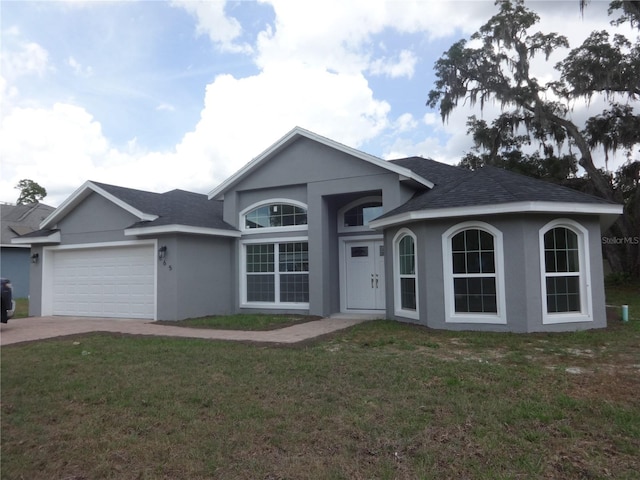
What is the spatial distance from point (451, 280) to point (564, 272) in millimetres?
2341

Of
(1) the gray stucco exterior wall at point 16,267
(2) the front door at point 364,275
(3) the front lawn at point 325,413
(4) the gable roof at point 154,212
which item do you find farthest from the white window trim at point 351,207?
(1) the gray stucco exterior wall at point 16,267

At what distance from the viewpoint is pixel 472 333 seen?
9.20 meters

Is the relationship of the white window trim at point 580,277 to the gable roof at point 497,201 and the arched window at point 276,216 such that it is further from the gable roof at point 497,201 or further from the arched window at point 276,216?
the arched window at point 276,216

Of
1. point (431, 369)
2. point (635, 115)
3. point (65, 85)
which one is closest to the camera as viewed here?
point (431, 369)

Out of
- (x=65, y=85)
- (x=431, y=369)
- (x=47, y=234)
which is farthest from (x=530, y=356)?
(x=47, y=234)

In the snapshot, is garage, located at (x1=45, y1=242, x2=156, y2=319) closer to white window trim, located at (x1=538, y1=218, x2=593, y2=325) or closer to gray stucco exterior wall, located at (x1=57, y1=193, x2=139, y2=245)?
gray stucco exterior wall, located at (x1=57, y1=193, x2=139, y2=245)

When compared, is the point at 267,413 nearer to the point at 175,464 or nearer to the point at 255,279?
the point at 175,464

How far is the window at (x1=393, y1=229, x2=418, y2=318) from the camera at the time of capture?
34.9 feet

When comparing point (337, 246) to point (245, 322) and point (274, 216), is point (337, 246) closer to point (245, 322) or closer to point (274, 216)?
point (274, 216)

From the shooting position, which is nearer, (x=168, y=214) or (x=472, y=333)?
(x=472, y=333)

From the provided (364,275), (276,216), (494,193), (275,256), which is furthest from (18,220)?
(494,193)

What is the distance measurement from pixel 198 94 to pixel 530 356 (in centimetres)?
1204

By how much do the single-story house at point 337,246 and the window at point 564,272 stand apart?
26 millimetres

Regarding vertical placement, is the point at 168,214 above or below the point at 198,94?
below
